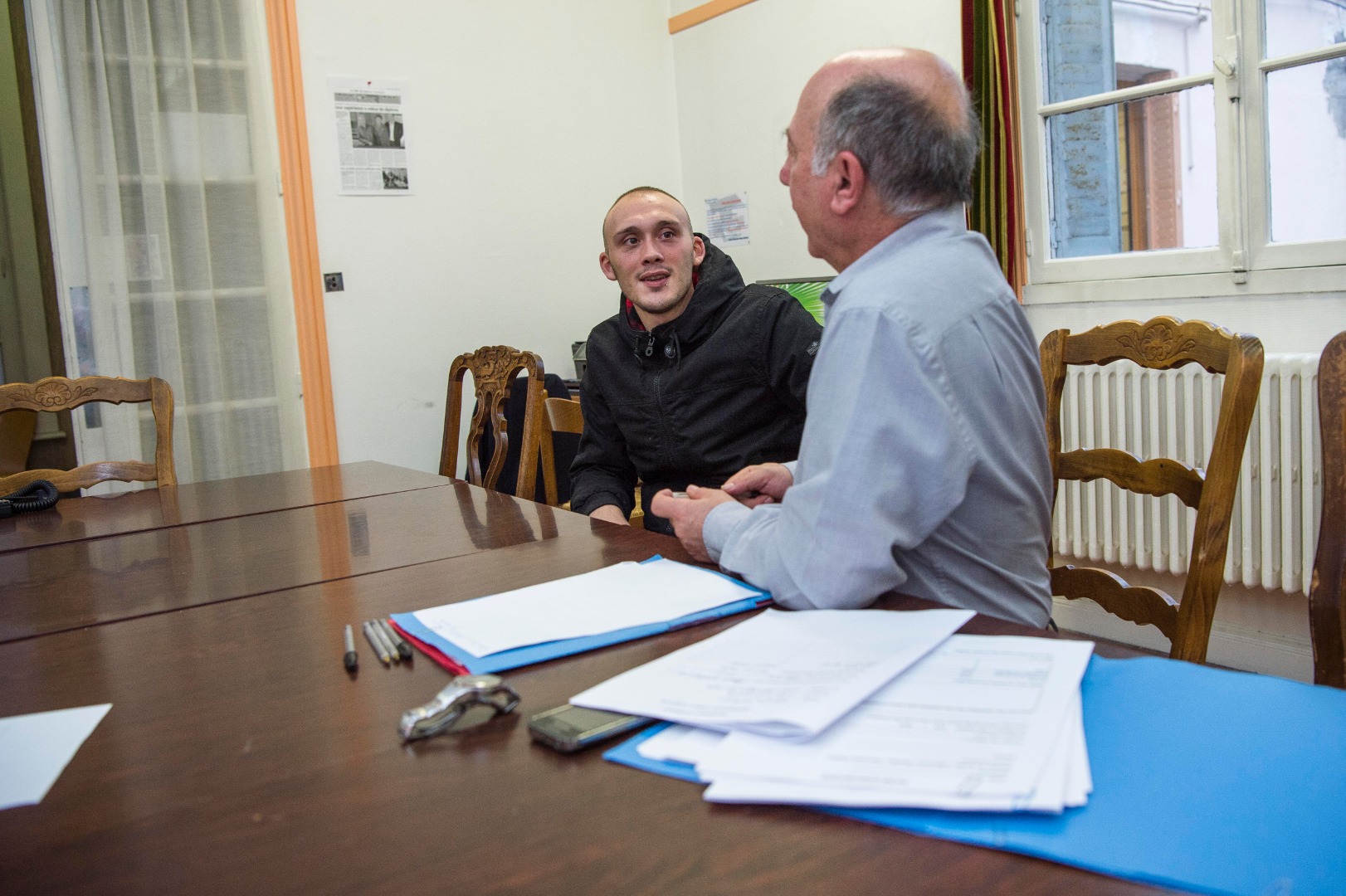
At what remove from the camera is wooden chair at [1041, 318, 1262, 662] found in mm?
1288

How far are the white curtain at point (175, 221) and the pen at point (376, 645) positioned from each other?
3.03 metres

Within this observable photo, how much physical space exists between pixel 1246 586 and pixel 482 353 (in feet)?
7.03

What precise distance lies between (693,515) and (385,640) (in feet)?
1.29

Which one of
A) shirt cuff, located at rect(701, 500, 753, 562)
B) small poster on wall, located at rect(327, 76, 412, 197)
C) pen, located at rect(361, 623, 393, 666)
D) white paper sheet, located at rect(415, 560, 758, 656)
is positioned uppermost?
small poster on wall, located at rect(327, 76, 412, 197)

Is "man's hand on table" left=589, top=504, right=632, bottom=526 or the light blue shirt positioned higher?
the light blue shirt

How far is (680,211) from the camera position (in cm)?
222

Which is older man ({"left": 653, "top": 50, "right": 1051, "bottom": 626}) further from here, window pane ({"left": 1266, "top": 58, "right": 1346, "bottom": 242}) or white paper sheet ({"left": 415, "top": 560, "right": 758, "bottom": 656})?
window pane ({"left": 1266, "top": 58, "right": 1346, "bottom": 242})

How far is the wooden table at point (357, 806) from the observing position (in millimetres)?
563

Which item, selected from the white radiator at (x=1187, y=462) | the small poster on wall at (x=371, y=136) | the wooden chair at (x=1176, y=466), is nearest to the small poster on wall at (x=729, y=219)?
the small poster on wall at (x=371, y=136)

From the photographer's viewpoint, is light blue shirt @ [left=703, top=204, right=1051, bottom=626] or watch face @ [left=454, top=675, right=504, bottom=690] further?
light blue shirt @ [left=703, top=204, right=1051, bottom=626]

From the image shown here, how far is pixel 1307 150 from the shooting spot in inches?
106

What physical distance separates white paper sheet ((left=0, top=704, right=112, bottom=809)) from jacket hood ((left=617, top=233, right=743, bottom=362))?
1372 mm

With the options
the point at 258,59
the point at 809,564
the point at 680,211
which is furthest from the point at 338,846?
the point at 258,59

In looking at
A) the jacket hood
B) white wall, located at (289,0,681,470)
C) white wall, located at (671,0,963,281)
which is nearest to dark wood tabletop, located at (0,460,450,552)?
the jacket hood
